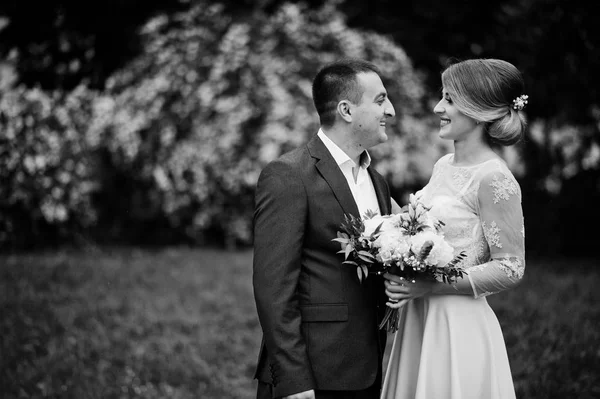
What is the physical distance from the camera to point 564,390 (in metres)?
4.64

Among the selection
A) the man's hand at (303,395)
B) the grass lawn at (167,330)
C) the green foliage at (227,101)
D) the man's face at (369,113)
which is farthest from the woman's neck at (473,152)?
the green foliage at (227,101)

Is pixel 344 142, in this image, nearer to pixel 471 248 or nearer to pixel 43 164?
pixel 471 248

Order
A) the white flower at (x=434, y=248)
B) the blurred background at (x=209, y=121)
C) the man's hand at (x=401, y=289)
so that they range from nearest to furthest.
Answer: the white flower at (x=434, y=248), the man's hand at (x=401, y=289), the blurred background at (x=209, y=121)

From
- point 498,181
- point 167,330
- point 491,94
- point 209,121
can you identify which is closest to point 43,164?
point 209,121

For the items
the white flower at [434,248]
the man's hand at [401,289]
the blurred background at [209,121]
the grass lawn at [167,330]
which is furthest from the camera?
the blurred background at [209,121]

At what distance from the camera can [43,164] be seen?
9852 millimetres

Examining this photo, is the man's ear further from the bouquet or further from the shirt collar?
the bouquet

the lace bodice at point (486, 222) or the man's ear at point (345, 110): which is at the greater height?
the man's ear at point (345, 110)

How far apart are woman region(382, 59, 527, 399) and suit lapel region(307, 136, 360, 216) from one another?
0.39 metres

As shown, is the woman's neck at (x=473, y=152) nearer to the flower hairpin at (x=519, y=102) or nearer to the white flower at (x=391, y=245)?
the flower hairpin at (x=519, y=102)

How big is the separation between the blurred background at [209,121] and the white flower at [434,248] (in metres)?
4.92

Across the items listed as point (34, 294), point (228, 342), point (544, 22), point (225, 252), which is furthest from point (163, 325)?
point (544, 22)

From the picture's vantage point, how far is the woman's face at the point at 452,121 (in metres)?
2.96

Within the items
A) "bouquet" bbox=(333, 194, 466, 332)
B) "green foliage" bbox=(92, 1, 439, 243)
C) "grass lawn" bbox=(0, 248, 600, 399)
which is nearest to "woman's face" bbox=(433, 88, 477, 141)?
"bouquet" bbox=(333, 194, 466, 332)
